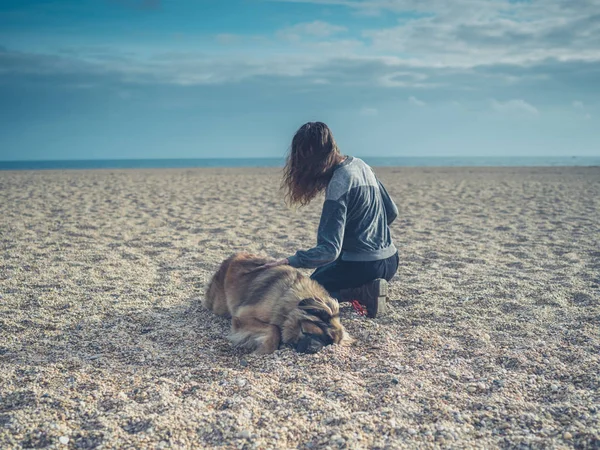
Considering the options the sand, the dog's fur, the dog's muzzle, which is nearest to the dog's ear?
the dog's fur

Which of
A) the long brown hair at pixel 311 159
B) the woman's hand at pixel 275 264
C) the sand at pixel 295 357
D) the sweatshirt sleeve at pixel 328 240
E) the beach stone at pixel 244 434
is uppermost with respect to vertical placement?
the long brown hair at pixel 311 159

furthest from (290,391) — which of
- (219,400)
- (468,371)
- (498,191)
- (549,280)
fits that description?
(498,191)

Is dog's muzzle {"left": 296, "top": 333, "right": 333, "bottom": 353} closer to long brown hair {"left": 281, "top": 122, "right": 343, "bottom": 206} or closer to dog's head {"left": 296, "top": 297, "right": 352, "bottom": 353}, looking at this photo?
dog's head {"left": 296, "top": 297, "right": 352, "bottom": 353}

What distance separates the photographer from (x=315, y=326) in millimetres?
3457

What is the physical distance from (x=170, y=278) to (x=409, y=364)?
2.94 metres

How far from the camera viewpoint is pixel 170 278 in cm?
536

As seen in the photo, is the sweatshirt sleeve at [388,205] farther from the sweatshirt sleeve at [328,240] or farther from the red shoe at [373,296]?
the sweatshirt sleeve at [328,240]

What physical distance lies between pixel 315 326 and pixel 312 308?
0.13m

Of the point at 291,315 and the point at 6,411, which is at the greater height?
the point at 291,315

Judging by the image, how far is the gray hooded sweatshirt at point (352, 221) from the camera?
3.69 meters

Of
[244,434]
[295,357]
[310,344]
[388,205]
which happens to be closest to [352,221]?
[388,205]

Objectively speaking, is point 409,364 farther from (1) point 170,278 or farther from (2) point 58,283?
(2) point 58,283

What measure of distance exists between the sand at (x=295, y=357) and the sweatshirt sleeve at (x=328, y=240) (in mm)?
648

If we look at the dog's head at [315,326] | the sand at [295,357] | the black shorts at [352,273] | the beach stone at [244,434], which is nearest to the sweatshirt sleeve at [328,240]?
the dog's head at [315,326]
